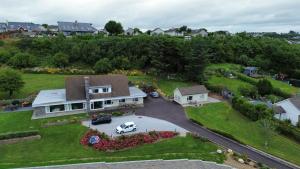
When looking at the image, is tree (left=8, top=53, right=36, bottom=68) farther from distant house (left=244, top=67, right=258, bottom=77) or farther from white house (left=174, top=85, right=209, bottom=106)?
distant house (left=244, top=67, right=258, bottom=77)

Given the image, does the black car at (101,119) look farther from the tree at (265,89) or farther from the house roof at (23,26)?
the house roof at (23,26)

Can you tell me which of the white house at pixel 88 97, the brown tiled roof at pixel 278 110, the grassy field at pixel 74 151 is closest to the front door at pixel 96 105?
the white house at pixel 88 97

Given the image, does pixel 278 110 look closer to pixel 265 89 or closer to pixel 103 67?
pixel 265 89

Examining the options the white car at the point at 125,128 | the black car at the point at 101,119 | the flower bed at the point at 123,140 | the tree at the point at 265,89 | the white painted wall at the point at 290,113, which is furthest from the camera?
the tree at the point at 265,89

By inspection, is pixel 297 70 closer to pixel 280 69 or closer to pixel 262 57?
pixel 280 69

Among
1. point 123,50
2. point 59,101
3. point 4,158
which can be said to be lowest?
point 4,158

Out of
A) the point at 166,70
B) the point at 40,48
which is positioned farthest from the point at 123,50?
the point at 40,48
